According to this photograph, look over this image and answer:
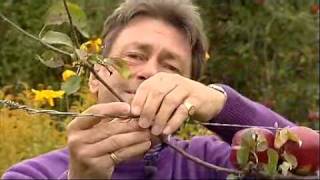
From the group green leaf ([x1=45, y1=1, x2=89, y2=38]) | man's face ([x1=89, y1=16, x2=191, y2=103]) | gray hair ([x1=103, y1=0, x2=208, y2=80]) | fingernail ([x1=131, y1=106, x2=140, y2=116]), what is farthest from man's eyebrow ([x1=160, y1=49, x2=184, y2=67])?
green leaf ([x1=45, y1=1, x2=89, y2=38])

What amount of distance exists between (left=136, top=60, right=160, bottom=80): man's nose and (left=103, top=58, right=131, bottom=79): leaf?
2.66 feet

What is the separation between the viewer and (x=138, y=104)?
4.27 ft

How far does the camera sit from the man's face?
1940 mm

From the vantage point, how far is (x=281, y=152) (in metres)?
1.11

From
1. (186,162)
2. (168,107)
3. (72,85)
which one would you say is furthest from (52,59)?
(186,162)

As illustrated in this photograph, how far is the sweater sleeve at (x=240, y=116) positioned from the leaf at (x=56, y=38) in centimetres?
91

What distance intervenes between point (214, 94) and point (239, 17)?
373 centimetres

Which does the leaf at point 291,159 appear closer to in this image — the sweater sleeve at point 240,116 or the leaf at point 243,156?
the leaf at point 243,156

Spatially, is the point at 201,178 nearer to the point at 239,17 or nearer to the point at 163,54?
the point at 163,54

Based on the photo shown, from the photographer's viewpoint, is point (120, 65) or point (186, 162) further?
point (186, 162)

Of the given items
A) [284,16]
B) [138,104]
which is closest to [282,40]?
[284,16]

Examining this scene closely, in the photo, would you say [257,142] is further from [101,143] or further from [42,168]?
[42,168]

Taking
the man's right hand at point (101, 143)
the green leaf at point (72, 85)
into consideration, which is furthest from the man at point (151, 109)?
the green leaf at point (72, 85)

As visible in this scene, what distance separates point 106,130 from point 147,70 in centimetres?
46
